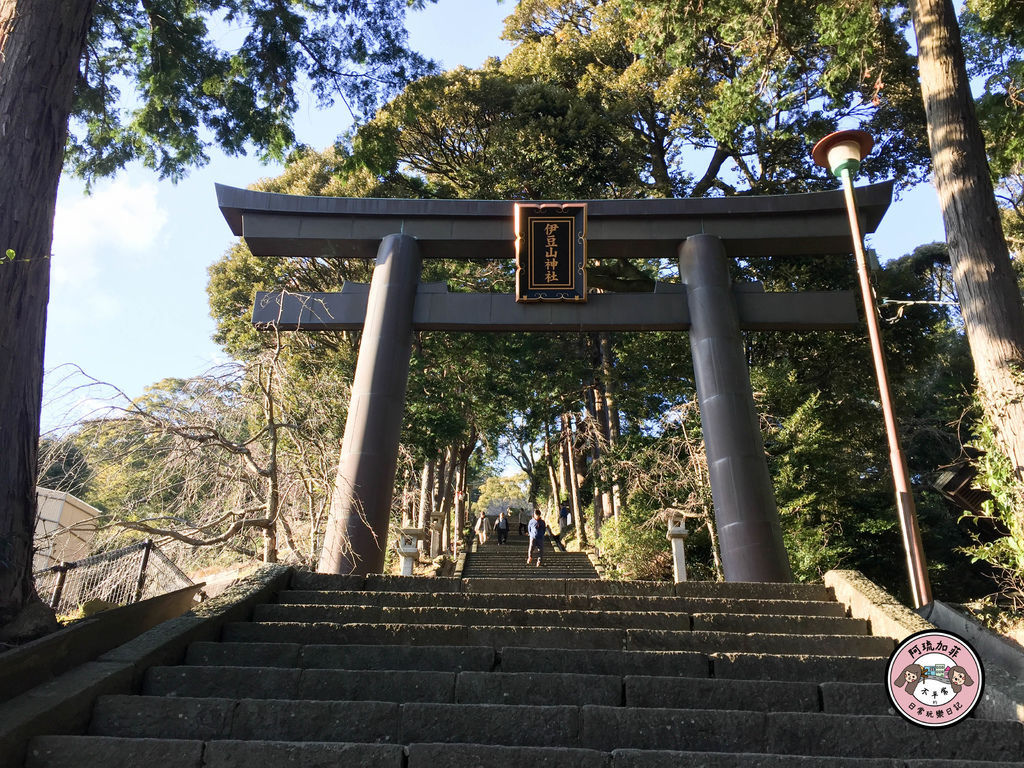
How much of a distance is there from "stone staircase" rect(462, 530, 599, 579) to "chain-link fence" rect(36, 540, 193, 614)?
747cm

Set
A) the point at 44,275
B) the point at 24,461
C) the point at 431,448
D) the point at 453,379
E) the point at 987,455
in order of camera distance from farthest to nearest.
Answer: the point at 453,379 < the point at 431,448 < the point at 987,455 < the point at 44,275 < the point at 24,461

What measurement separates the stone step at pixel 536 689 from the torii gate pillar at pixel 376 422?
10.4 feet

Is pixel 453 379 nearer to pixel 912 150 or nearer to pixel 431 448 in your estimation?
pixel 431 448

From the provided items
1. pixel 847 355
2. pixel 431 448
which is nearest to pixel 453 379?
pixel 431 448

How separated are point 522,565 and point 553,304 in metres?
9.19

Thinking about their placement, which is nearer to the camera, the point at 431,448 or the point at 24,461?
the point at 24,461

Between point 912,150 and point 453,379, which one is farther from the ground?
point 912,150

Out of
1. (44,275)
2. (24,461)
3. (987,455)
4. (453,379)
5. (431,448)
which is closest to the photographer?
(24,461)

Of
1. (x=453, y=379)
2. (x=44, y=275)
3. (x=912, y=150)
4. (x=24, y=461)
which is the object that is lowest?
(x=24, y=461)

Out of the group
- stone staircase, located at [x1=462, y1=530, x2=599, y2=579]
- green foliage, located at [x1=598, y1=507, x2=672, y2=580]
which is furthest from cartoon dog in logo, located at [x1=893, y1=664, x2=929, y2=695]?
stone staircase, located at [x1=462, y1=530, x2=599, y2=579]

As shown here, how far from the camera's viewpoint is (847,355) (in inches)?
617

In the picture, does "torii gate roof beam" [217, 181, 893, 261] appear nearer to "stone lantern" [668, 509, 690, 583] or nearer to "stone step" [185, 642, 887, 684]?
"stone lantern" [668, 509, 690, 583]

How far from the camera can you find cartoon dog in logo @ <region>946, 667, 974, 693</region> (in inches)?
120

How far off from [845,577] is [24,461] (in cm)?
639
